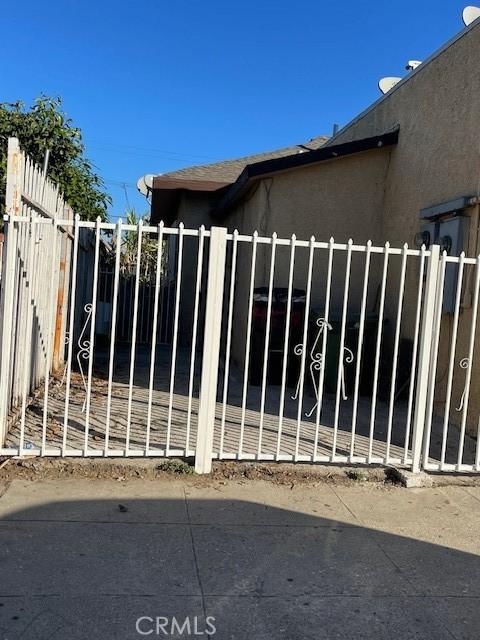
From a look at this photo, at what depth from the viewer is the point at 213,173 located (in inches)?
626

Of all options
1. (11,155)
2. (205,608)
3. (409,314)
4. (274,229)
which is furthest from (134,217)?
(205,608)

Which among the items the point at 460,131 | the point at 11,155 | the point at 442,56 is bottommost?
the point at 11,155

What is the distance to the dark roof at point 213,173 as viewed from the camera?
1496cm

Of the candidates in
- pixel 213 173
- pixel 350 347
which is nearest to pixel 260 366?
pixel 350 347

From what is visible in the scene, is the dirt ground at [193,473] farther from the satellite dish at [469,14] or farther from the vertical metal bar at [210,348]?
the satellite dish at [469,14]

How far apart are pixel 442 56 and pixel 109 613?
7.73 metres

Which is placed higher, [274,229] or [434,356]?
[274,229]

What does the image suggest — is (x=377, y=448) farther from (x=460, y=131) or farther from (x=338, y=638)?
(x=460, y=131)

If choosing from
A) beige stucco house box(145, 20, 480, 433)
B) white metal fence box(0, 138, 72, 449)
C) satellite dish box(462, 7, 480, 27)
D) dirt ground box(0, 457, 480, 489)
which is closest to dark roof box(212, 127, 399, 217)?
beige stucco house box(145, 20, 480, 433)

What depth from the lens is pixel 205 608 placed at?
3.15 m

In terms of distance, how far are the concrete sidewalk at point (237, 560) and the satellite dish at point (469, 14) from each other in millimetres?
5946

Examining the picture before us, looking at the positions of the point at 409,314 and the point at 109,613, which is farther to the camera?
the point at 409,314

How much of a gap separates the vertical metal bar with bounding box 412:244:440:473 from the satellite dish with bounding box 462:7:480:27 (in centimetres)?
417

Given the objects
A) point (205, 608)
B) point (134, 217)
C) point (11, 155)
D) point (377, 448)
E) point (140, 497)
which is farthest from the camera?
point (134, 217)
